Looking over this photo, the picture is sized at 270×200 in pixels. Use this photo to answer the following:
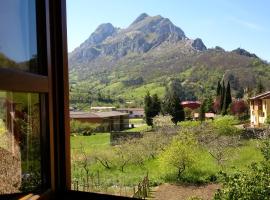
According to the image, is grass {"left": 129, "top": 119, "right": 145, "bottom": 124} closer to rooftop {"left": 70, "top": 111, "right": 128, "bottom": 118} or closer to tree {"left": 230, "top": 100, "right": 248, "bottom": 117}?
rooftop {"left": 70, "top": 111, "right": 128, "bottom": 118}

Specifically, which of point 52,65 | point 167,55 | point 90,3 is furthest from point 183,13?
point 52,65

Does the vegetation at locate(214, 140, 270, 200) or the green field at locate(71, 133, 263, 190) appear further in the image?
the green field at locate(71, 133, 263, 190)

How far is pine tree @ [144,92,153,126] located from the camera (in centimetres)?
183

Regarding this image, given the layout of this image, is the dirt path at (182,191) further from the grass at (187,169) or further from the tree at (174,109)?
the tree at (174,109)

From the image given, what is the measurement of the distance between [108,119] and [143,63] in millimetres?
450

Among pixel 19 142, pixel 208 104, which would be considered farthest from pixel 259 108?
pixel 19 142

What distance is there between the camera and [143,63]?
7.15ft

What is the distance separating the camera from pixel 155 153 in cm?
208

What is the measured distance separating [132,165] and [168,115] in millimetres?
530

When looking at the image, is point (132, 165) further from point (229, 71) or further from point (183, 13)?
point (183, 13)

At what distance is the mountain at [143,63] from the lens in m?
1.86

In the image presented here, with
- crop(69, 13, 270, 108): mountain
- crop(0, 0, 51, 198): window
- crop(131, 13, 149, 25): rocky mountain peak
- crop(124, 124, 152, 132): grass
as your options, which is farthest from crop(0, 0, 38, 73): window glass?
crop(131, 13, 149, 25): rocky mountain peak

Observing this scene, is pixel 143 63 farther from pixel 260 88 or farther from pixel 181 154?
pixel 260 88

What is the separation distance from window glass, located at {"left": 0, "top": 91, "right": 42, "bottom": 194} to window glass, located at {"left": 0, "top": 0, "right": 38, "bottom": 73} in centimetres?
6
